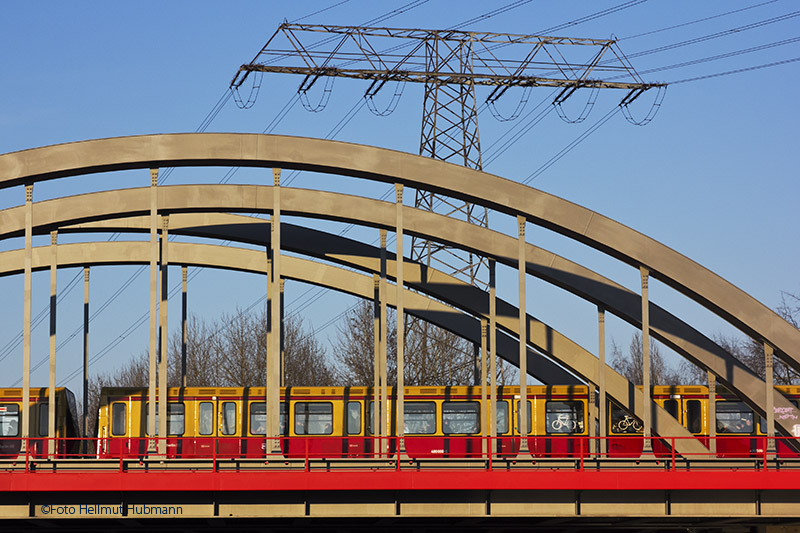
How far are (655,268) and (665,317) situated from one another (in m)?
3.67

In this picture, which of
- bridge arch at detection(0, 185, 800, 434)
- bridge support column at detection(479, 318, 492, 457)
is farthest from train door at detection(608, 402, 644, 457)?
bridge support column at detection(479, 318, 492, 457)

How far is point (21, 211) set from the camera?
105 feet

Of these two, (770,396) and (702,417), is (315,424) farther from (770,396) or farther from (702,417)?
(770,396)

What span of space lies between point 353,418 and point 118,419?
7.53 m

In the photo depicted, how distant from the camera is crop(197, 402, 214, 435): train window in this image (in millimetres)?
34531

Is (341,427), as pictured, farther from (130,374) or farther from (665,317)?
(130,374)

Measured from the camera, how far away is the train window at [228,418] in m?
34.6

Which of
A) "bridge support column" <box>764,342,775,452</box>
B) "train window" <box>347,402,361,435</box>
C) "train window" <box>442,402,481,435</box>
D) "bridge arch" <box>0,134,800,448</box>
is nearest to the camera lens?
"bridge arch" <box>0,134,800,448</box>

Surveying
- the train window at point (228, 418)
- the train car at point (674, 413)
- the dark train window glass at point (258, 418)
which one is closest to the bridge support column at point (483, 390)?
the train car at point (674, 413)

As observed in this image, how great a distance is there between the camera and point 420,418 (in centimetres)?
3484

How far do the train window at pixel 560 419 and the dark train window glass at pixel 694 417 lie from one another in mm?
3580

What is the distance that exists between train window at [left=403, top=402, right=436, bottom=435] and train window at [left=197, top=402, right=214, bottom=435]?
6244 mm

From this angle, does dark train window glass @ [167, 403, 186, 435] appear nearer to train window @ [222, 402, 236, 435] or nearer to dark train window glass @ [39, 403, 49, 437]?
train window @ [222, 402, 236, 435]

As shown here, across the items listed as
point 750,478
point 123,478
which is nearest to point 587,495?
point 750,478
